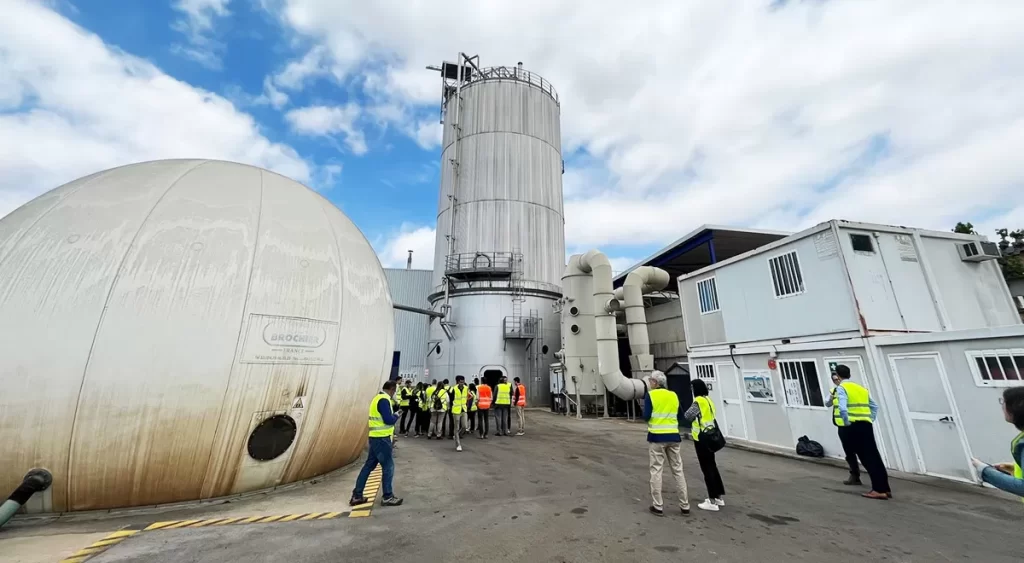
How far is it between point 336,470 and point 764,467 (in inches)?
318

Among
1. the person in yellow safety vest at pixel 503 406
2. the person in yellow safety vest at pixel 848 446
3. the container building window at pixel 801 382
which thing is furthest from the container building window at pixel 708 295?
the person in yellow safety vest at pixel 503 406

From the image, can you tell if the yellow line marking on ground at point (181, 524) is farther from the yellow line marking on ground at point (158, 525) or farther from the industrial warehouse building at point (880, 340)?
the industrial warehouse building at point (880, 340)

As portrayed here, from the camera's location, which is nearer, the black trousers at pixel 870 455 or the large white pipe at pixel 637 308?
the black trousers at pixel 870 455

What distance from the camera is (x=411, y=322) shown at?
98.9ft

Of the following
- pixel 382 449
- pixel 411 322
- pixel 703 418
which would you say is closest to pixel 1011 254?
pixel 703 418

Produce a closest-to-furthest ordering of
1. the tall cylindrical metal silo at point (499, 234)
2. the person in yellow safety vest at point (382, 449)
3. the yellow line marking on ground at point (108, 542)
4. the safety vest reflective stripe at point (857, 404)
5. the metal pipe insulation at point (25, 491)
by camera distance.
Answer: the yellow line marking on ground at point (108, 542), the metal pipe insulation at point (25, 491), the person in yellow safety vest at point (382, 449), the safety vest reflective stripe at point (857, 404), the tall cylindrical metal silo at point (499, 234)

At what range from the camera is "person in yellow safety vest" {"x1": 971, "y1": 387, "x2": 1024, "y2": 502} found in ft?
7.13

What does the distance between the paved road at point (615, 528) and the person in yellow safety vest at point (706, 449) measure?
183 mm

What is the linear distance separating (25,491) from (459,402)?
25.4ft

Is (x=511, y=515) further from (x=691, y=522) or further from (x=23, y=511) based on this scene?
(x=23, y=511)

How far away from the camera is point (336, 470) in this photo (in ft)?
23.6

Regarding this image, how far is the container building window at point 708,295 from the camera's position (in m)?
11.2

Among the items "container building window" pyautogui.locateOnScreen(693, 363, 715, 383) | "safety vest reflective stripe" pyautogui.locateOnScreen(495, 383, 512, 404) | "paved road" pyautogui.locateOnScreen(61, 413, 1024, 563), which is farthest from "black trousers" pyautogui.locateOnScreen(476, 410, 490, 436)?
"container building window" pyautogui.locateOnScreen(693, 363, 715, 383)

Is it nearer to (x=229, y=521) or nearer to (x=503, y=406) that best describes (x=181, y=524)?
(x=229, y=521)
